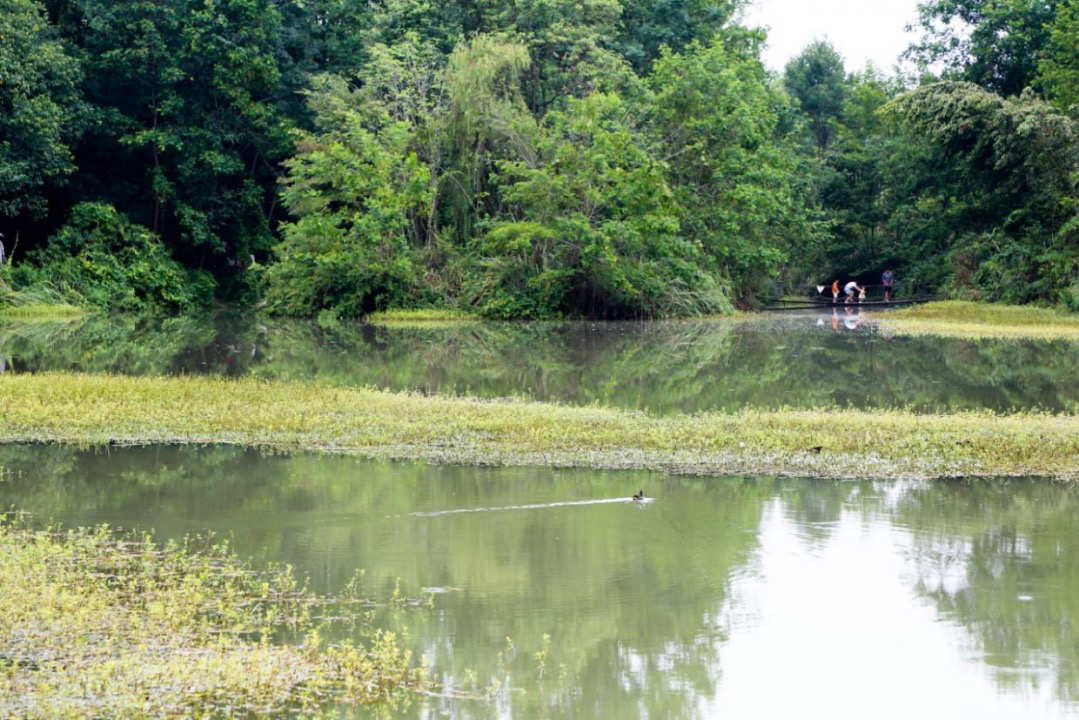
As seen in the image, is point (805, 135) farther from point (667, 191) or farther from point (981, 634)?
point (981, 634)

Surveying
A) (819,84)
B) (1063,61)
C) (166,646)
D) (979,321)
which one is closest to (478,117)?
(979,321)

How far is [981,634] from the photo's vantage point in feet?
26.2

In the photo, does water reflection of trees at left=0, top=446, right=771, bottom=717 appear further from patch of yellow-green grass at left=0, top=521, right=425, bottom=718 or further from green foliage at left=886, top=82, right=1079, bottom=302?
green foliage at left=886, top=82, right=1079, bottom=302

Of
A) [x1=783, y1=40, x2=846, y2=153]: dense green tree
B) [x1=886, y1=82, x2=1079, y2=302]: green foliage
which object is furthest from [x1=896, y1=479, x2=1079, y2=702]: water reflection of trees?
[x1=783, y1=40, x2=846, y2=153]: dense green tree

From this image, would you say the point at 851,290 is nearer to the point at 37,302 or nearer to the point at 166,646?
the point at 37,302

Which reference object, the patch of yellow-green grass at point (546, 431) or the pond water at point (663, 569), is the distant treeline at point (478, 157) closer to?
the patch of yellow-green grass at point (546, 431)

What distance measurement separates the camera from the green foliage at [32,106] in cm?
3766

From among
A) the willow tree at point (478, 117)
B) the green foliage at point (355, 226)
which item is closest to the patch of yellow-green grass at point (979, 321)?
the willow tree at point (478, 117)

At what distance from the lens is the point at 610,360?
24.7m

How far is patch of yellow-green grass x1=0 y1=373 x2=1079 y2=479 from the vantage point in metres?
13.2

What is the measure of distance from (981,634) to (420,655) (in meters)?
3.34

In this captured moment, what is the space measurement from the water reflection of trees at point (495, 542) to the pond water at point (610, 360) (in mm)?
5905

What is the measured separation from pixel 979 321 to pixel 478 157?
1464cm

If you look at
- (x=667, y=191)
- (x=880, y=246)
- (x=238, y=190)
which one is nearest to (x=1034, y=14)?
(x=880, y=246)
